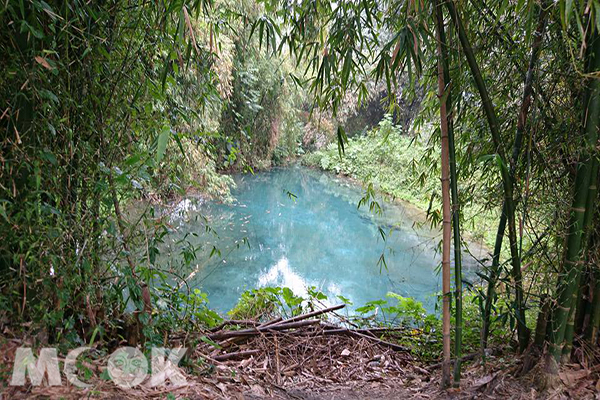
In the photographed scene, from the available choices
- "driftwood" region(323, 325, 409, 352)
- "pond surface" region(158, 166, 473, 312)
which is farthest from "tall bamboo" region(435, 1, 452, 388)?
"pond surface" region(158, 166, 473, 312)

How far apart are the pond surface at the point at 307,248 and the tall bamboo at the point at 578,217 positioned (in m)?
1.25

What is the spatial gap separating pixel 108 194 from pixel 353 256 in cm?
413

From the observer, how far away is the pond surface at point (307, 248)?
13.4 feet

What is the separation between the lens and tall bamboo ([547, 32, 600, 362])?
1.19m

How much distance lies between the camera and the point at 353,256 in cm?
515

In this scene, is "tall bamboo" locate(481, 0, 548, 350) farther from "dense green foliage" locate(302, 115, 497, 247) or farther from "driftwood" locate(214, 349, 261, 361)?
"dense green foliage" locate(302, 115, 497, 247)

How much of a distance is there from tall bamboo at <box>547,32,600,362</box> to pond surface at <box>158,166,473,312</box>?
1.25m

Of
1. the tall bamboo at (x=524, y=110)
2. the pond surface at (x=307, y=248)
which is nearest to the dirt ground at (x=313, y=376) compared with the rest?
the tall bamboo at (x=524, y=110)

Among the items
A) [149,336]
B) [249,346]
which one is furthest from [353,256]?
[149,336]

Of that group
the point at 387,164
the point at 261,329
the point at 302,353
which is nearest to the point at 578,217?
the point at 302,353

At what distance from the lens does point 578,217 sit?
1.25m

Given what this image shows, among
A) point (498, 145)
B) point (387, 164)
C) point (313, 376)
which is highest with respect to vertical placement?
point (387, 164)

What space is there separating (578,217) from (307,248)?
429 centimetres

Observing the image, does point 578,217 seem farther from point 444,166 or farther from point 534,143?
point 444,166
